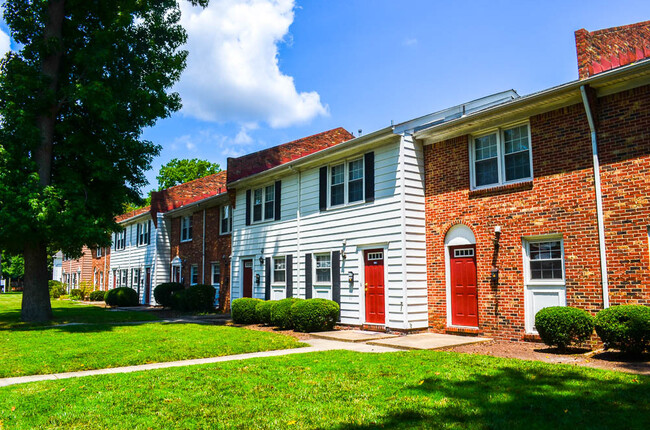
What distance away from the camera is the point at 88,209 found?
17.7 meters

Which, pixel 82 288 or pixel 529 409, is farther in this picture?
pixel 82 288

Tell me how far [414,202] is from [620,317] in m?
6.07

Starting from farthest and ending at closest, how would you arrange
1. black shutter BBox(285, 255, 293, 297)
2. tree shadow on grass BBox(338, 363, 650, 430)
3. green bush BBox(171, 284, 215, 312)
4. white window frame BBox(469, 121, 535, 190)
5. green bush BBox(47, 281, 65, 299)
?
1. green bush BBox(47, 281, 65, 299)
2. green bush BBox(171, 284, 215, 312)
3. black shutter BBox(285, 255, 293, 297)
4. white window frame BBox(469, 121, 535, 190)
5. tree shadow on grass BBox(338, 363, 650, 430)

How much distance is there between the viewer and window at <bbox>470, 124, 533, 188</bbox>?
11594 mm

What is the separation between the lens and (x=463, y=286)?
12562 mm

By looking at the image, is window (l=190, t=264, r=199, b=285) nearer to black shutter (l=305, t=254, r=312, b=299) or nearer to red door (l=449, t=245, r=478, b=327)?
black shutter (l=305, t=254, r=312, b=299)

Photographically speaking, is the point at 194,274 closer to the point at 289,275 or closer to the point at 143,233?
the point at 143,233

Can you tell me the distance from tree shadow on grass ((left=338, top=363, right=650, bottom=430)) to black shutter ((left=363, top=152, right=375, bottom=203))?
7.83 meters

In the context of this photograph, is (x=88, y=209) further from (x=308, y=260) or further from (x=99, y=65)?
(x=308, y=260)

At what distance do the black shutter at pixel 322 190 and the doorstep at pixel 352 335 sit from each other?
426 cm

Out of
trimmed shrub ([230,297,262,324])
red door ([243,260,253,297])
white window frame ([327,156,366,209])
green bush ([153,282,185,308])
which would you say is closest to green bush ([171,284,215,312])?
green bush ([153,282,185,308])

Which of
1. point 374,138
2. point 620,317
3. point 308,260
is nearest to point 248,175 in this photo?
point 308,260

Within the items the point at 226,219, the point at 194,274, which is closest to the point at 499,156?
the point at 226,219

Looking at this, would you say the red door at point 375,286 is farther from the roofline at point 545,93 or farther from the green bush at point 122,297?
the green bush at point 122,297
